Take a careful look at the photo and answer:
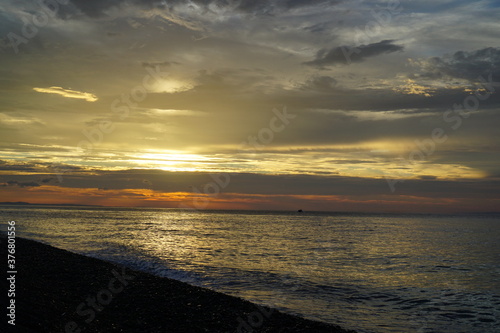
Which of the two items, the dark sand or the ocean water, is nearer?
the dark sand

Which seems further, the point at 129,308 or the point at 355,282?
the point at 355,282

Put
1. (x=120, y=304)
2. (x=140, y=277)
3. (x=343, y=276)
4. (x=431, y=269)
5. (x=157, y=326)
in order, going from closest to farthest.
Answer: (x=157, y=326)
(x=120, y=304)
(x=140, y=277)
(x=343, y=276)
(x=431, y=269)

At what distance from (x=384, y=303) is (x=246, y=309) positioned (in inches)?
372

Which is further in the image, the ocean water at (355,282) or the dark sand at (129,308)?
the ocean water at (355,282)

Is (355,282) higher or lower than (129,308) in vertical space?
lower

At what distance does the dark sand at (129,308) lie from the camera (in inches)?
547

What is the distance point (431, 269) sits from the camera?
35656 millimetres

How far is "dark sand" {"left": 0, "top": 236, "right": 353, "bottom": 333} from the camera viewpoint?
45.5ft

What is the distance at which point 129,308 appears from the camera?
1655 cm

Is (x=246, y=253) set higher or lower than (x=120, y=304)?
lower

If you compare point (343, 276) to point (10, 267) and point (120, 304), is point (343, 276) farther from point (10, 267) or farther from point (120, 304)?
point (10, 267)

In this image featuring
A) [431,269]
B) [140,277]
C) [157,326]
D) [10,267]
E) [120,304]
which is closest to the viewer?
[157,326]

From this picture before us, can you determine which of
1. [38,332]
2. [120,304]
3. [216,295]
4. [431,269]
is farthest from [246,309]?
[431,269]

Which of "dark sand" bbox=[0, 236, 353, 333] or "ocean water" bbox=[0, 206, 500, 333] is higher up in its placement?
"dark sand" bbox=[0, 236, 353, 333]
